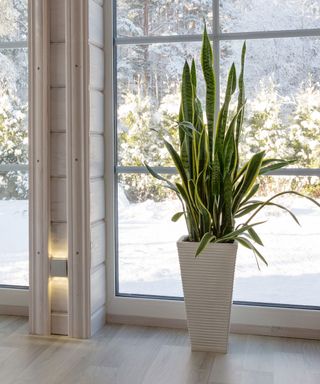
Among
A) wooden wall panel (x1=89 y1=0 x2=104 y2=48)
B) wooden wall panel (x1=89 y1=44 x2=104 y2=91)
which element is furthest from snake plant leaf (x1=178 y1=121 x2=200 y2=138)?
wooden wall panel (x1=89 y1=0 x2=104 y2=48)

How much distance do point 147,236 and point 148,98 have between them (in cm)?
80

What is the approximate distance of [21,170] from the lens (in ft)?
10.7

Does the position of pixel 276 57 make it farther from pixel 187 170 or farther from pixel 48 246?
pixel 48 246

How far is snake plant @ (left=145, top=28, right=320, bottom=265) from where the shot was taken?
2.59 meters

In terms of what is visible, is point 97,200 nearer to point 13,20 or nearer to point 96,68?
point 96,68

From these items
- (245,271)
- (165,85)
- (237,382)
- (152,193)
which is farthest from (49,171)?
(237,382)

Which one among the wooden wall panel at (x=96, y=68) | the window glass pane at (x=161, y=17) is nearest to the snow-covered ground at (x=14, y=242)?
the wooden wall panel at (x=96, y=68)

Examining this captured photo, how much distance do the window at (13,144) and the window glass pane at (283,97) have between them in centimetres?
122

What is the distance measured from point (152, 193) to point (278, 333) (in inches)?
41.1

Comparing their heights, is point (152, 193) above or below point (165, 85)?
below

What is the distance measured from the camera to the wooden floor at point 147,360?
2396 mm

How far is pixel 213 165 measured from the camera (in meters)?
2.58

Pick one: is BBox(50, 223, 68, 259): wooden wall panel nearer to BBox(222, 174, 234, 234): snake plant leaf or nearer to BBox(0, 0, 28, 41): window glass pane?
BBox(222, 174, 234, 234): snake plant leaf

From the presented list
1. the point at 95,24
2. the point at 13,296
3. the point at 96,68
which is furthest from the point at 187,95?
the point at 13,296
